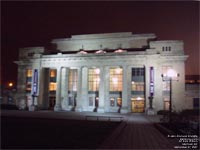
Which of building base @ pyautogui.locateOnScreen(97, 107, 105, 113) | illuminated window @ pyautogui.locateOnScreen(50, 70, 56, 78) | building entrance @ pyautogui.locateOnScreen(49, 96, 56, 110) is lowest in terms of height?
building base @ pyautogui.locateOnScreen(97, 107, 105, 113)

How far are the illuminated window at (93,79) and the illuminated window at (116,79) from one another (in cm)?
381

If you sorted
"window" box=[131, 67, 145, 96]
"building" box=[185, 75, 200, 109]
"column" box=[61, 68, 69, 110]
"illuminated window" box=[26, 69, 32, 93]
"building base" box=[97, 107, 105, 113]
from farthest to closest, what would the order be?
"illuminated window" box=[26, 69, 32, 93] → "column" box=[61, 68, 69, 110] → "window" box=[131, 67, 145, 96] → "building" box=[185, 75, 200, 109] → "building base" box=[97, 107, 105, 113]

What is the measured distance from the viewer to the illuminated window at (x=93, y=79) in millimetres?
61766

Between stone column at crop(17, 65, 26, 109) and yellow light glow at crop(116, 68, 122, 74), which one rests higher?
yellow light glow at crop(116, 68, 122, 74)

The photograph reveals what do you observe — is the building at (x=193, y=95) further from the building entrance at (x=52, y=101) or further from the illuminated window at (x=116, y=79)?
the building entrance at (x=52, y=101)

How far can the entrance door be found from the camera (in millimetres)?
57438

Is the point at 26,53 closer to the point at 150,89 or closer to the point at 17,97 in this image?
the point at 17,97

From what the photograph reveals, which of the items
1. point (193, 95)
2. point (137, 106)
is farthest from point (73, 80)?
point (193, 95)

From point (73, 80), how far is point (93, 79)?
605 centimetres

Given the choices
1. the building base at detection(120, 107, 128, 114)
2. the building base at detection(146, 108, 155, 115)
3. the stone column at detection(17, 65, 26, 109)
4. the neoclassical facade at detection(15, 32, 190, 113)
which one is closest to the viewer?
the building base at detection(146, 108, 155, 115)

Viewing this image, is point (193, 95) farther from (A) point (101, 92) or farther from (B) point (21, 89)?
(B) point (21, 89)

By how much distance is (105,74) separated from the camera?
193 ft

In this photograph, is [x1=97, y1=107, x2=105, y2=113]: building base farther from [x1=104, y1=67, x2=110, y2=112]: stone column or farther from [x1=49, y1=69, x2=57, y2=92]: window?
[x1=49, y1=69, x2=57, y2=92]: window

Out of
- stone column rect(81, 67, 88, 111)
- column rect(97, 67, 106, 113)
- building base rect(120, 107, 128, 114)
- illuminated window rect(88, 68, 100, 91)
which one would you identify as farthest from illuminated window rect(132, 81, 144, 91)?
stone column rect(81, 67, 88, 111)
